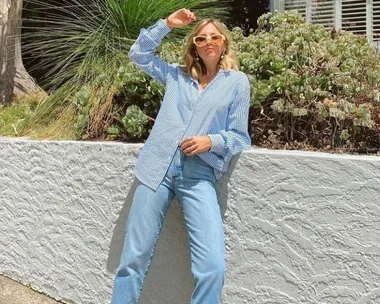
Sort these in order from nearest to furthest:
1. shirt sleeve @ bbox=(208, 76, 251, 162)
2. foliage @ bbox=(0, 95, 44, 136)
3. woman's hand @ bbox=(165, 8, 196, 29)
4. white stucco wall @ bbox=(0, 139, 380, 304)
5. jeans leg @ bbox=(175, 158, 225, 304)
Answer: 1. white stucco wall @ bbox=(0, 139, 380, 304)
2. jeans leg @ bbox=(175, 158, 225, 304)
3. shirt sleeve @ bbox=(208, 76, 251, 162)
4. woman's hand @ bbox=(165, 8, 196, 29)
5. foliage @ bbox=(0, 95, 44, 136)

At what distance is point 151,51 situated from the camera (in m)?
3.51

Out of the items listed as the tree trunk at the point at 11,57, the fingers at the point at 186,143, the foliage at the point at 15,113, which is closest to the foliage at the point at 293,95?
the fingers at the point at 186,143

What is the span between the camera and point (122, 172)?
155 inches

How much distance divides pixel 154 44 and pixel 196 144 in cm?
72

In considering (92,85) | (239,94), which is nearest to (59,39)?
(92,85)

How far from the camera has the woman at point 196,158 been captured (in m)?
3.12

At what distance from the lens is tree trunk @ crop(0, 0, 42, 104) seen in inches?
273

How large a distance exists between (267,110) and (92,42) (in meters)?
2.09

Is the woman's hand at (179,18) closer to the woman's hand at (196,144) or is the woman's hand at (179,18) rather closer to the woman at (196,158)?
the woman at (196,158)

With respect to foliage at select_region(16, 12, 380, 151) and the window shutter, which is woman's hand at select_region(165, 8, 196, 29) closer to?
foliage at select_region(16, 12, 380, 151)

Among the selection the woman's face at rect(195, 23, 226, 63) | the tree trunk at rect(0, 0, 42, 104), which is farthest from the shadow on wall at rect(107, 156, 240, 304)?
the tree trunk at rect(0, 0, 42, 104)

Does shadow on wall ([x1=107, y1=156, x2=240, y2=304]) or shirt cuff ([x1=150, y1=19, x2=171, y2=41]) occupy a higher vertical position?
shirt cuff ([x1=150, y1=19, x2=171, y2=41])

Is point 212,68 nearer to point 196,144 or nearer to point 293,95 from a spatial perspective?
point 196,144

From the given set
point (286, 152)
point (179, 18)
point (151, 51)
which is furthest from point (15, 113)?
point (286, 152)
